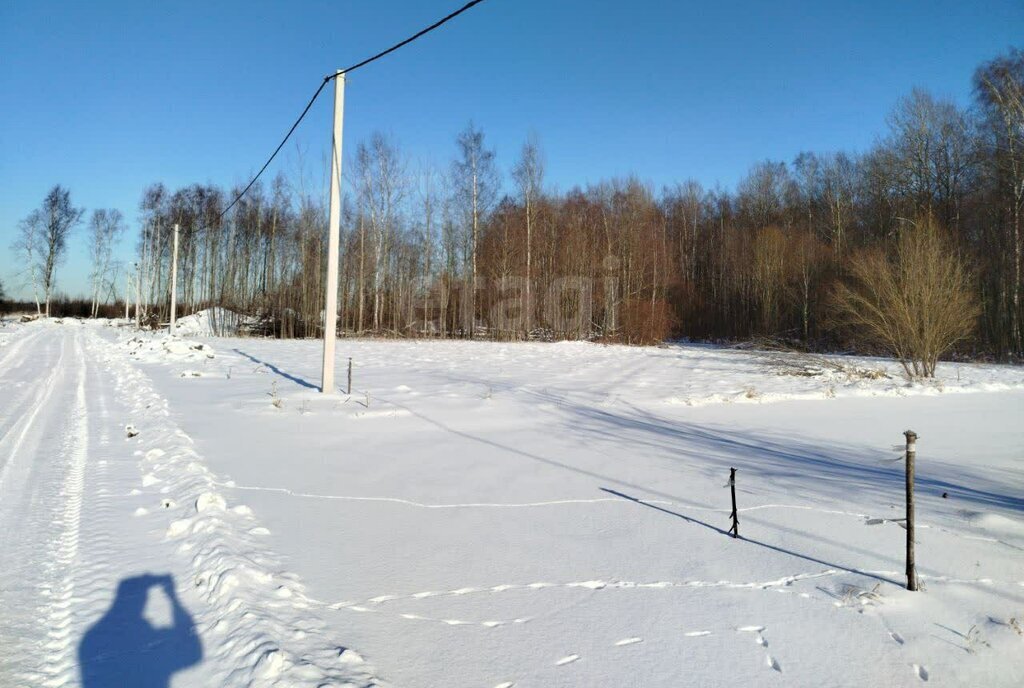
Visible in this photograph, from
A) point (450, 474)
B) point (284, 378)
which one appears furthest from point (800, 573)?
point (284, 378)

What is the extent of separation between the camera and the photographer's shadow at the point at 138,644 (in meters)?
2.24

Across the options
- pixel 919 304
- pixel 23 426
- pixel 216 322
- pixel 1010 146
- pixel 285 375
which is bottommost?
pixel 23 426

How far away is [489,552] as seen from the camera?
366cm

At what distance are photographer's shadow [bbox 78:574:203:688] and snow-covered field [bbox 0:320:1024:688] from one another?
0.01 meters

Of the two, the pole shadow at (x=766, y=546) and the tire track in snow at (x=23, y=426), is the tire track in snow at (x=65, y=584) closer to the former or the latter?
the tire track in snow at (x=23, y=426)

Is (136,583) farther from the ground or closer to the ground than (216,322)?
closer to the ground

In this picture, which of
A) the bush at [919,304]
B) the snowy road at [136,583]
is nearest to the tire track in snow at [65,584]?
the snowy road at [136,583]

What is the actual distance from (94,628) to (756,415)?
9.79 meters

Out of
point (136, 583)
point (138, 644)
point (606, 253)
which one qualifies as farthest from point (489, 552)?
point (606, 253)

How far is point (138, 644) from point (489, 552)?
1979 mm

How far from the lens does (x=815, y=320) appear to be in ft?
120

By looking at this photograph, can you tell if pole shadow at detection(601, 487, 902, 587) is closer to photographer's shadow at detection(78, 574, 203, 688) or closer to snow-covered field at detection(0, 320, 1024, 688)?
snow-covered field at detection(0, 320, 1024, 688)

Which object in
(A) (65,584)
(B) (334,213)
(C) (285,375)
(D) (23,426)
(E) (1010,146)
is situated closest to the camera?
(A) (65,584)

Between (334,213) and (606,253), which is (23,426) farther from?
(606,253)
